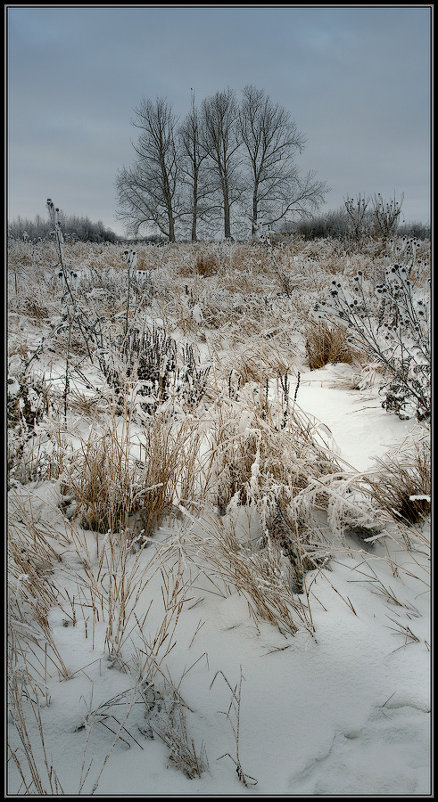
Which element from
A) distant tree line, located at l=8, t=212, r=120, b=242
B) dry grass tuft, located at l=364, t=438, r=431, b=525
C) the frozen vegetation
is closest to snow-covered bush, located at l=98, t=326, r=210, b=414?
the frozen vegetation

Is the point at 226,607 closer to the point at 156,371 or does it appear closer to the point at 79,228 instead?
the point at 156,371

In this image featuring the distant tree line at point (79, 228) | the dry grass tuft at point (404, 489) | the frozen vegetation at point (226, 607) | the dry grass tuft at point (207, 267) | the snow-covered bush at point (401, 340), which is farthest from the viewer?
the distant tree line at point (79, 228)

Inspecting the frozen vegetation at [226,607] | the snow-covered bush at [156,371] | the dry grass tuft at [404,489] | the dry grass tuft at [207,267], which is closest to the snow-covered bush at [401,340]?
the frozen vegetation at [226,607]

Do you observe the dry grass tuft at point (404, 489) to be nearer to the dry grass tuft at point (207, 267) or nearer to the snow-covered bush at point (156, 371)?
the snow-covered bush at point (156, 371)

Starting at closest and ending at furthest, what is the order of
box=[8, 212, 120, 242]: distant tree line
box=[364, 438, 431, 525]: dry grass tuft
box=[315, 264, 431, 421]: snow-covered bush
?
box=[364, 438, 431, 525]: dry grass tuft < box=[315, 264, 431, 421]: snow-covered bush < box=[8, 212, 120, 242]: distant tree line

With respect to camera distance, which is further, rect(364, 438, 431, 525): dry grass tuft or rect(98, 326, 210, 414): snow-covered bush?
rect(98, 326, 210, 414): snow-covered bush

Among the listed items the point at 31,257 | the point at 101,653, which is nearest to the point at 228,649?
the point at 101,653

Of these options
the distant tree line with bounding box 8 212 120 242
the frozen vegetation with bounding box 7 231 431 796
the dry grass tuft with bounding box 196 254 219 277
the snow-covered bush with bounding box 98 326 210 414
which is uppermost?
the distant tree line with bounding box 8 212 120 242

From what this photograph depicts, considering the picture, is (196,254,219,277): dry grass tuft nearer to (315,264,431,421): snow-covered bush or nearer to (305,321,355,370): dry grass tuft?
(305,321,355,370): dry grass tuft

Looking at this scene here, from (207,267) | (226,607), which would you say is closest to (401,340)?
(226,607)

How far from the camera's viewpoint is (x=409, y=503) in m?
1.69

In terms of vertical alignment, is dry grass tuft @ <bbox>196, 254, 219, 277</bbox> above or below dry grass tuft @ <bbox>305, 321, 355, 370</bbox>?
above

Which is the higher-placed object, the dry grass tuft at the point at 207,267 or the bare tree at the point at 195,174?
the bare tree at the point at 195,174

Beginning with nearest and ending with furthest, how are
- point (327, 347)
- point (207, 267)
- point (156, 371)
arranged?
point (156, 371) → point (327, 347) → point (207, 267)
